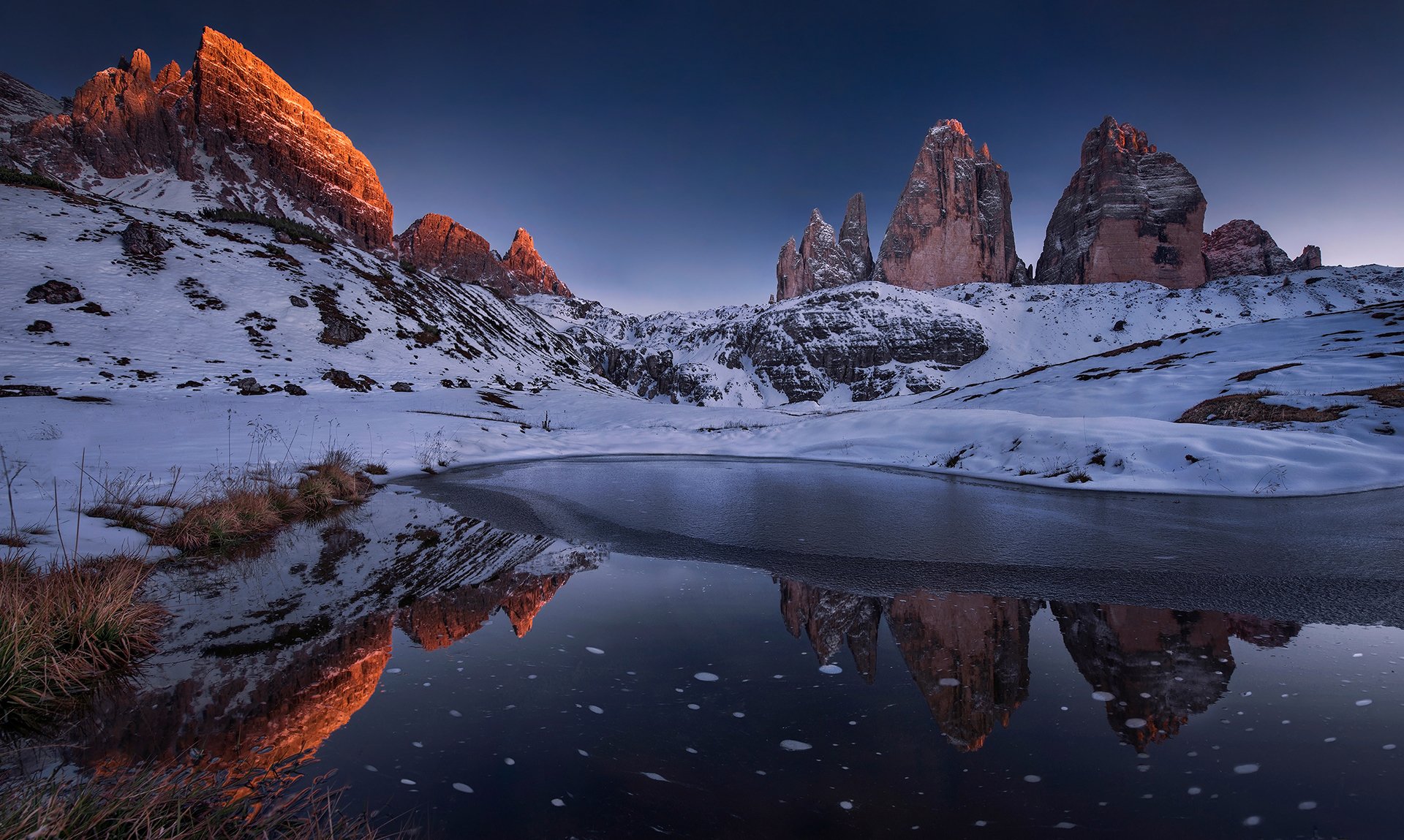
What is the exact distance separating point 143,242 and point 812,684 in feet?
184

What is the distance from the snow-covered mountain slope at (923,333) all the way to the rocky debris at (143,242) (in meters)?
67.8

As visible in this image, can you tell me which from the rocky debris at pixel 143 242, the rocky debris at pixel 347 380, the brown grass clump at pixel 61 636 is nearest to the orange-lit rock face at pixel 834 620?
the brown grass clump at pixel 61 636

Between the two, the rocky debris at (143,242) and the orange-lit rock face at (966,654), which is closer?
the orange-lit rock face at (966,654)

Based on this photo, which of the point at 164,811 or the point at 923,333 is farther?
the point at 923,333

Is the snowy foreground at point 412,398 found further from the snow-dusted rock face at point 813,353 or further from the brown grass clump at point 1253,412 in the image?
the snow-dusted rock face at point 813,353

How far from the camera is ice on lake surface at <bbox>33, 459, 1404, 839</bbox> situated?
253 centimetres

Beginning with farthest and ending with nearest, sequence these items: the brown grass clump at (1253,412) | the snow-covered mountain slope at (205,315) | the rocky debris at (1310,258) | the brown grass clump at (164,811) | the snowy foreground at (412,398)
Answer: the rocky debris at (1310,258) < the snow-covered mountain slope at (205,315) < the brown grass clump at (1253,412) < the snowy foreground at (412,398) < the brown grass clump at (164,811)

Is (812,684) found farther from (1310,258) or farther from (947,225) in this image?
(1310,258)

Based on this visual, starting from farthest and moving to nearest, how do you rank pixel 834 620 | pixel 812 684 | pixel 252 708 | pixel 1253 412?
1. pixel 1253 412
2. pixel 834 620
3. pixel 812 684
4. pixel 252 708

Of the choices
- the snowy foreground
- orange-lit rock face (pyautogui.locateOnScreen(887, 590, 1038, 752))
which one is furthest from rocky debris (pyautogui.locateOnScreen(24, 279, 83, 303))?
orange-lit rock face (pyautogui.locateOnScreen(887, 590, 1038, 752))

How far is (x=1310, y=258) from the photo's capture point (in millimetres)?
141125

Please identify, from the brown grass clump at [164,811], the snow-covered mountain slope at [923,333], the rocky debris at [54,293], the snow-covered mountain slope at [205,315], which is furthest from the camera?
the snow-covered mountain slope at [923,333]

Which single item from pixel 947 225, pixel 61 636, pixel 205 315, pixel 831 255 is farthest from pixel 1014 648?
pixel 831 255

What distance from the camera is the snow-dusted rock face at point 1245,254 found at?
131 metres
